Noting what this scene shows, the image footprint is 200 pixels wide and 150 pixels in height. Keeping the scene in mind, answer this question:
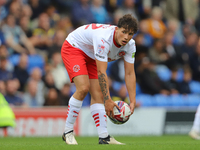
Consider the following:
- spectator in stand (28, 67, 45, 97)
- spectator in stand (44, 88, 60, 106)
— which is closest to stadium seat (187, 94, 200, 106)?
spectator in stand (44, 88, 60, 106)

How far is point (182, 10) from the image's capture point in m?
16.6

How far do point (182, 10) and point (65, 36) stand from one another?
6233mm

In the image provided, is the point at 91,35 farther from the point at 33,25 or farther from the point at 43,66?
the point at 33,25

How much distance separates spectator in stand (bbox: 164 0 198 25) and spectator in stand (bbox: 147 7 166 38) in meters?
0.91

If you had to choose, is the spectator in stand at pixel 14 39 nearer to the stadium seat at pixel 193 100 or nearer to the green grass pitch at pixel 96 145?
the green grass pitch at pixel 96 145

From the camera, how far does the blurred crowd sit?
11.4 meters

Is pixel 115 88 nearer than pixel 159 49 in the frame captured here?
Yes

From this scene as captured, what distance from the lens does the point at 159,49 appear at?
13.9 metres

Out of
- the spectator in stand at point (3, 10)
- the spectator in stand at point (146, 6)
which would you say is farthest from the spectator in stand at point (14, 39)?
the spectator in stand at point (146, 6)

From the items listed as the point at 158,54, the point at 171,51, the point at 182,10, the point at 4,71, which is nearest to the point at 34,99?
the point at 4,71

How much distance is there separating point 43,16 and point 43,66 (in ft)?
6.23

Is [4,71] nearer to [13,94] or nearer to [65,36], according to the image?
[13,94]

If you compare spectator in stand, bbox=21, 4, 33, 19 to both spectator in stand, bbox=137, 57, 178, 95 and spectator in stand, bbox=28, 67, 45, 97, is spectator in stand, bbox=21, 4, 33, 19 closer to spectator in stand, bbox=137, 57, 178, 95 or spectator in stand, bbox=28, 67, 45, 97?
spectator in stand, bbox=28, 67, 45, 97

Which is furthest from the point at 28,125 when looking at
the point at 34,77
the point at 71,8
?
the point at 71,8
